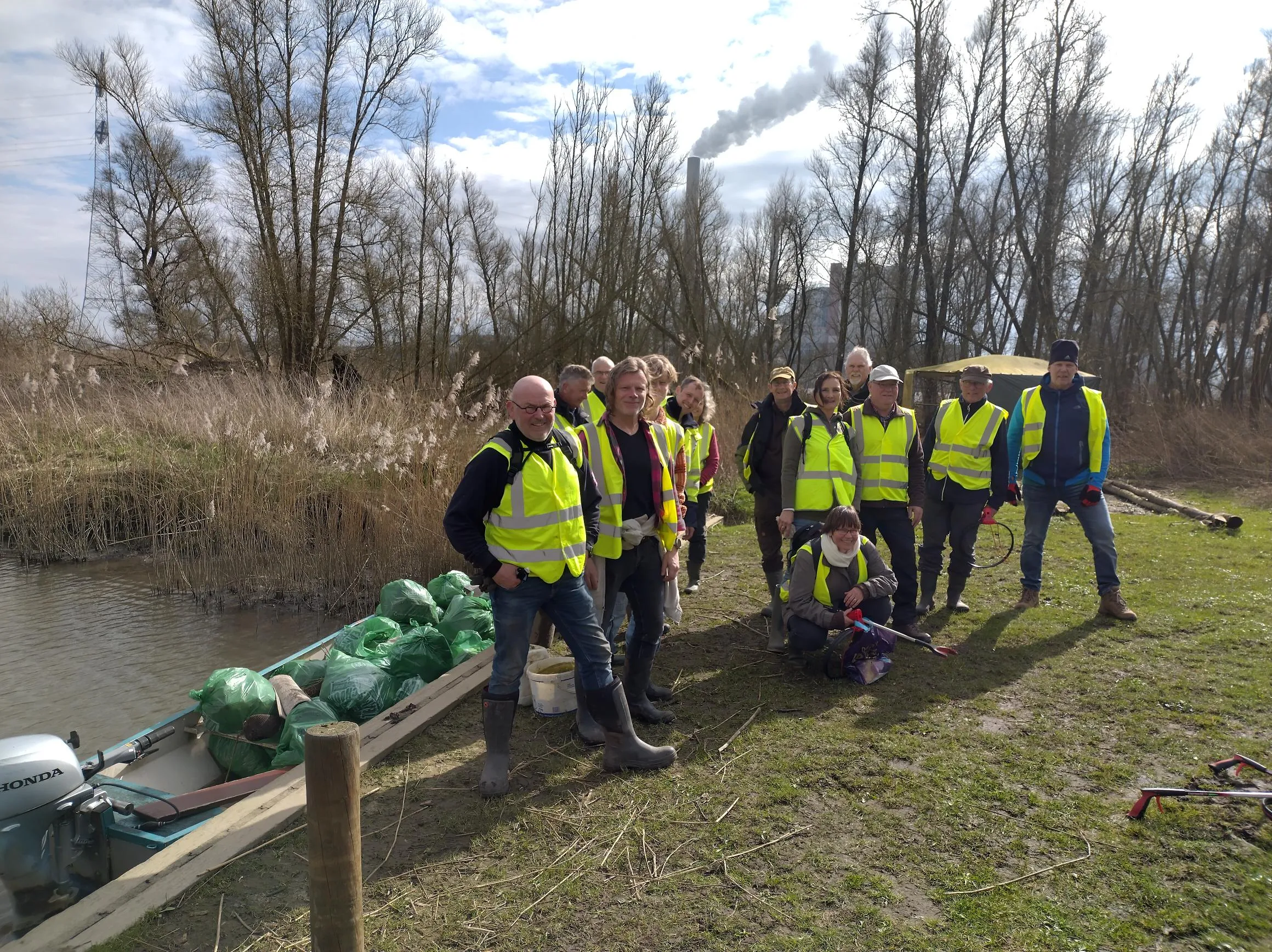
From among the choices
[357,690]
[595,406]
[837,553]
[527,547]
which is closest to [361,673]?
[357,690]

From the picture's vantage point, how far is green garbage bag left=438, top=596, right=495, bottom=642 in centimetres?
612

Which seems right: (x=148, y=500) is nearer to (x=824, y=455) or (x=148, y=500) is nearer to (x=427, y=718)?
(x=427, y=718)

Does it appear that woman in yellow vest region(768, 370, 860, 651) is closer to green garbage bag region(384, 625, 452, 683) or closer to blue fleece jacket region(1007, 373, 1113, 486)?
blue fleece jacket region(1007, 373, 1113, 486)

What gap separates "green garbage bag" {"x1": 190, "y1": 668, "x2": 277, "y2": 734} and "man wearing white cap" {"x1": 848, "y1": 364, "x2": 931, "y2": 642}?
4110 millimetres

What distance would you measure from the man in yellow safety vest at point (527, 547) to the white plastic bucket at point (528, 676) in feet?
3.18

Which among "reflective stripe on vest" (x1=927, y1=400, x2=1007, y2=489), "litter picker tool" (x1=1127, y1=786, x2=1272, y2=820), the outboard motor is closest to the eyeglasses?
the outboard motor

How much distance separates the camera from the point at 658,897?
298cm

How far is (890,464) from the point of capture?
5.36m

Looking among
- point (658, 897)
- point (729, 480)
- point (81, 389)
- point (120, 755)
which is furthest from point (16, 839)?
point (81, 389)

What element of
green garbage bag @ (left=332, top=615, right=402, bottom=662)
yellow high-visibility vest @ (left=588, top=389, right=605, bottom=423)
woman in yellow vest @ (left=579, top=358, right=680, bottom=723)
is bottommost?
green garbage bag @ (left=332, top=615, right=402, bottom=662)

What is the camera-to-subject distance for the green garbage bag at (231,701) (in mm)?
4961

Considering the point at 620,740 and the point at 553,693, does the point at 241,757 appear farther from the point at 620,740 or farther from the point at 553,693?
the point at 620,740

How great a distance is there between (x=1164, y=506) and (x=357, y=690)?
1212 centimetres

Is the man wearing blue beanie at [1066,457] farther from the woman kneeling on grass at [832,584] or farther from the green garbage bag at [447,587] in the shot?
the green garbage bag at [447,587]
